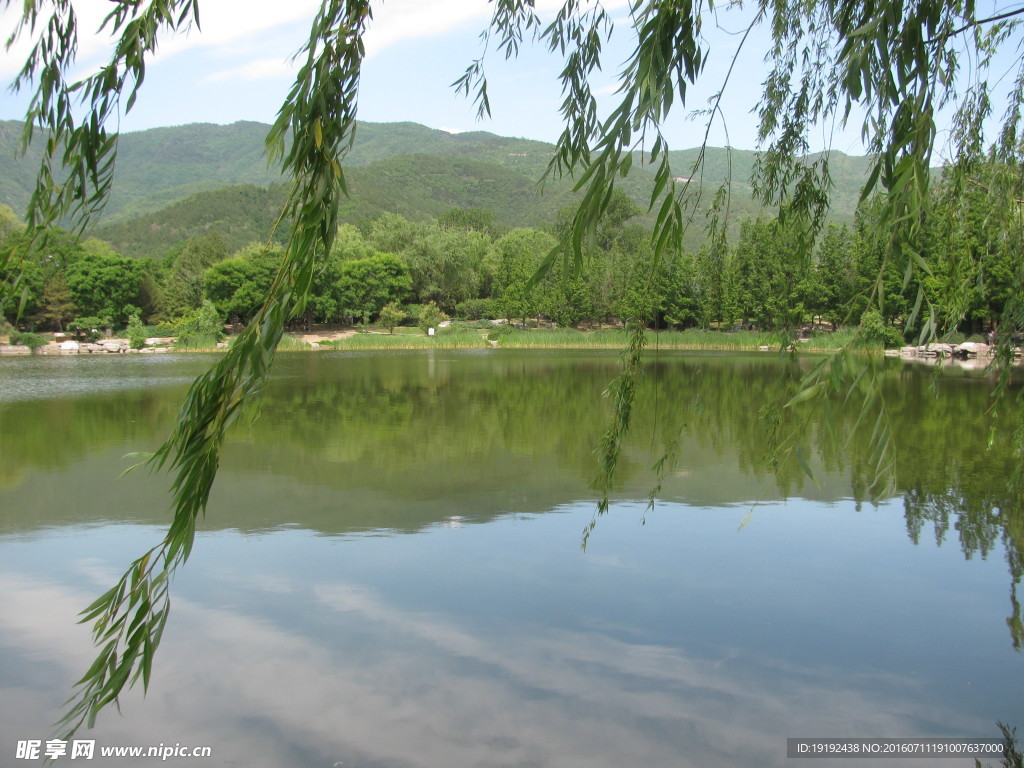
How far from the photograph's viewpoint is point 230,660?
3289 millimetres

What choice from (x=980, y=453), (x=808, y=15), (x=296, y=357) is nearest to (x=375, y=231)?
(x=296, y=357)

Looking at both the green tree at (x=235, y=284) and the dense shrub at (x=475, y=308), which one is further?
the dense shrub at (x=475, y=308)

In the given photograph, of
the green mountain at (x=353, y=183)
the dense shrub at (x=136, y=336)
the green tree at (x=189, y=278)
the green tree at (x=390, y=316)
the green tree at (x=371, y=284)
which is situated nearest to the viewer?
the dense shrub at (x=136, y=336)

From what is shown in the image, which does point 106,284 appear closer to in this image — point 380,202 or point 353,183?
point 353,183

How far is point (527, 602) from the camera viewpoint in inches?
155

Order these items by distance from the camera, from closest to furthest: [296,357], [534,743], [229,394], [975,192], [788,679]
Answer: [229,394]
[534,743]
[788,679]
[975,192]
[296,357]

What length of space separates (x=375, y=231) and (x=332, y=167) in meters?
39.8

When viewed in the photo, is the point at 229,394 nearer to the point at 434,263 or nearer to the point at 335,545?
the point at 335,545

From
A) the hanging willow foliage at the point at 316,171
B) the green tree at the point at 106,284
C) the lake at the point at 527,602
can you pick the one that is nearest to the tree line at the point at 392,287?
the green tree at the point at 106,284

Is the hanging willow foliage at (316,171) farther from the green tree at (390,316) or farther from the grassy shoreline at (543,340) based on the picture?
the green tree at (390,316)

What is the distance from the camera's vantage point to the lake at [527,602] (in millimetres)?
2861

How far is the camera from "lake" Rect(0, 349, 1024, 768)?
2.86 metres

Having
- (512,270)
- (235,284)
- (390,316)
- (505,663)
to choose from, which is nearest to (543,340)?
(512,270)

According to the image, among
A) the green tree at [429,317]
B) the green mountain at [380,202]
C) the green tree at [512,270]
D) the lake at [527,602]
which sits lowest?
the green tree at [429,317]
